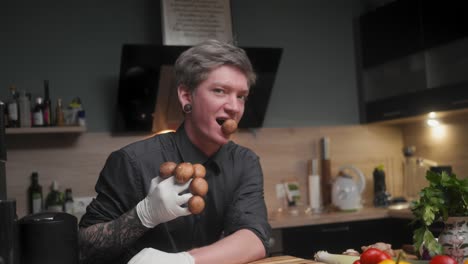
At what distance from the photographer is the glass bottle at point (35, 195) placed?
337cm

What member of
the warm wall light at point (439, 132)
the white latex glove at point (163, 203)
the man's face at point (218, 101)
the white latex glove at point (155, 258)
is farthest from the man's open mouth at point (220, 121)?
the warm wall light at point (439, 132)

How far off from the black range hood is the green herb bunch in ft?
6.69

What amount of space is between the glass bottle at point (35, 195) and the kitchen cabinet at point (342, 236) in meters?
1.40

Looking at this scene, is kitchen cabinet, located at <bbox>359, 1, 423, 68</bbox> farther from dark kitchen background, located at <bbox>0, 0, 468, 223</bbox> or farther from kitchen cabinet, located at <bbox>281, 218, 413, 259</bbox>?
kitchen cabinet, located at <bbox>281, 218, 413, 259</bbox>

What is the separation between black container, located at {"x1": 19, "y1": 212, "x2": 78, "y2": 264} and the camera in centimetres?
150

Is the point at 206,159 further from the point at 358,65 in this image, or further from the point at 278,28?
the point at 358,65

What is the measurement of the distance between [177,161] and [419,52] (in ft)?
7.21

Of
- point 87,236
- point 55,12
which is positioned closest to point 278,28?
point 55,12

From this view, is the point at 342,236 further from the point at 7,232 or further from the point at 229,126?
the point at 7,232

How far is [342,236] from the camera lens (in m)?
3.54

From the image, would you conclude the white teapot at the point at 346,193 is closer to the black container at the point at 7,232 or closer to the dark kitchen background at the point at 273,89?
the dark kitchen background at the point at 273,89

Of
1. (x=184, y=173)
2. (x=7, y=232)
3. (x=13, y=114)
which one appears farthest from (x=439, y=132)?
(x=7, y=232)

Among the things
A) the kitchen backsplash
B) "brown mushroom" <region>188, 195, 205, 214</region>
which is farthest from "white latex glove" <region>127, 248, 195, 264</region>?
the kitchen backsplash

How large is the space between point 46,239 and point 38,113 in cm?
191
